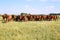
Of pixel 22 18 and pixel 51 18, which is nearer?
pixel 22 18

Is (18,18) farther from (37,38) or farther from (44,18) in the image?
(37,38)

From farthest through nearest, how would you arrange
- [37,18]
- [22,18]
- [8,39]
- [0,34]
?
[37,18] < [22,18] < [0,34] < [8,39]

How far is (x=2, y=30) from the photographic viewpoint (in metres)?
14.7

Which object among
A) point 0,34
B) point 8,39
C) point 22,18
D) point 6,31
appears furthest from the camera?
point 22,18

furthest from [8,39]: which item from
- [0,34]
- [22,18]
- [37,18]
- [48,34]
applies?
[37,18]

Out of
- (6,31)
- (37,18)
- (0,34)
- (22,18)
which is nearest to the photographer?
(0,34)

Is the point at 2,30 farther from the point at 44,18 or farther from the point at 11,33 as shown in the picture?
the point at 44,18

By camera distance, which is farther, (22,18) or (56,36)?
(22,18)

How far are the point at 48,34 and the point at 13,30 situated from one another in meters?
2.77

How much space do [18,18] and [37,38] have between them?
59.5 ft

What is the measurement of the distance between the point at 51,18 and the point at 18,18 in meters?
7.24

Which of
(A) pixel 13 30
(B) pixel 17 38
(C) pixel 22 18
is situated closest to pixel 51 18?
(C) pixel 22 18

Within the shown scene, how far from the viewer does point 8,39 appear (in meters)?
12.0

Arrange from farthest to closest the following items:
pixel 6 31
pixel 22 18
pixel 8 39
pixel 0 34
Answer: pixel 22 18, pixel 6 31, pixel 0 34, pixel 8 39
